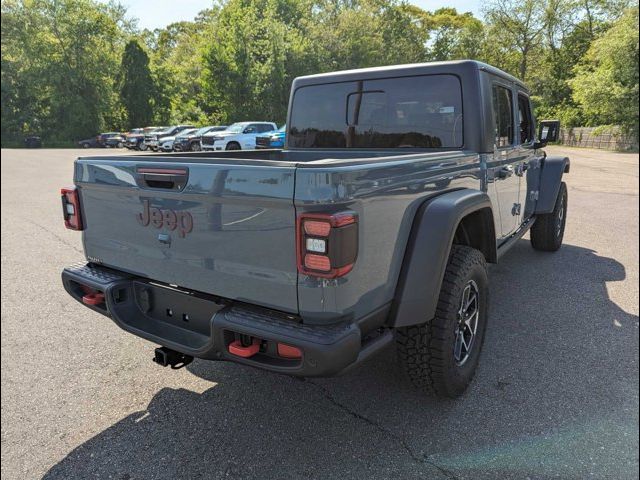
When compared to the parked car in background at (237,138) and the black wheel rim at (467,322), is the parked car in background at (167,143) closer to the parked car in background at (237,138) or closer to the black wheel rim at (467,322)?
the parked car in background at (237,138)

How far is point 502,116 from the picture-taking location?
12.1 ft

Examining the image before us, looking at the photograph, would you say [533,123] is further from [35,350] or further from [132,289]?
[35,350]

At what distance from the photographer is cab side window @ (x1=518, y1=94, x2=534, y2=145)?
172 inches

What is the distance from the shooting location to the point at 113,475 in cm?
216

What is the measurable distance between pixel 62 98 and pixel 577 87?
148 feet

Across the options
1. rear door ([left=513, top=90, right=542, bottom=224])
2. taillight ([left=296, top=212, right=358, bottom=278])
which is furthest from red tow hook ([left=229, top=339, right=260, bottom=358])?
rear door ([left=513, top=90, right=542, bottom=224])

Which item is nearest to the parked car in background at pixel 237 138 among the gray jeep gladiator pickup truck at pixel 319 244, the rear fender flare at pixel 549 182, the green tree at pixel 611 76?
the green tree at pixel 611 76

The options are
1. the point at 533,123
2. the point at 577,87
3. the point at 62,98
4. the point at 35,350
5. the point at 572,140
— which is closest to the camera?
the point at 35,350

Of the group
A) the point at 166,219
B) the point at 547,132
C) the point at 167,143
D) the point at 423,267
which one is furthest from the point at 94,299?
the point at 167,143

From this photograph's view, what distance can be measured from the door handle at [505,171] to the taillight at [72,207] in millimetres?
3024

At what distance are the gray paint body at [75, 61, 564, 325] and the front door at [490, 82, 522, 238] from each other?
0.64 metres

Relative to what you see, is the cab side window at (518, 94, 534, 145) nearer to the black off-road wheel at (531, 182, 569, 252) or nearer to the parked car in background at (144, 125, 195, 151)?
the black off-road wheel at (531, 182, 569, 252)

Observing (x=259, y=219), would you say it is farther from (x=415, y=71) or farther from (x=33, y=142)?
(x=33, y=142)

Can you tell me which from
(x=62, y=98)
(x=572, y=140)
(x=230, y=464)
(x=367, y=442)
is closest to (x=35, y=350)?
(x=230, y=464)
